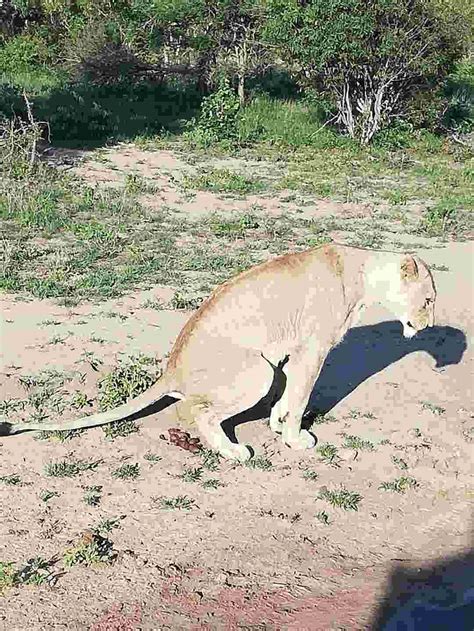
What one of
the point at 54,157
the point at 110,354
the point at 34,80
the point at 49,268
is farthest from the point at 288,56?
the point at 110,354

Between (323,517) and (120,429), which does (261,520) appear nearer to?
(323,517)

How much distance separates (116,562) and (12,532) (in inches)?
24.6

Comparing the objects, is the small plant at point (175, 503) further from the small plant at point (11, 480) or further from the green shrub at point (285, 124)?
the green shrub at point (285, 124)

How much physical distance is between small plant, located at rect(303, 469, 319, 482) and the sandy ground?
0.03m

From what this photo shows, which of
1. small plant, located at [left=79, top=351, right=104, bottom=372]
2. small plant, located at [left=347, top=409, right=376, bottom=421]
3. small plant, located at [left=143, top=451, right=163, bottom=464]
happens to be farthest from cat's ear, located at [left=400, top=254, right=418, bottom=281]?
small plant, located at [left=79, top=351, right=104, bottom=372]

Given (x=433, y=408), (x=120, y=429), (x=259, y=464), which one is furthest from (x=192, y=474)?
(x=433, y=408)

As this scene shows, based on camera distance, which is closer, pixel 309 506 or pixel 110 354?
pixel 309 506

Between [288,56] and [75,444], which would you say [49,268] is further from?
[288,56]

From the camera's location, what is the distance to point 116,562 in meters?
4.74

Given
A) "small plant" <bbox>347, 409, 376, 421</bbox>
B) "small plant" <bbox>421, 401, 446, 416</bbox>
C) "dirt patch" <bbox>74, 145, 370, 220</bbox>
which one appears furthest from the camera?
"dirt patch" <bbox>74, 145, 370, 220</bbox>

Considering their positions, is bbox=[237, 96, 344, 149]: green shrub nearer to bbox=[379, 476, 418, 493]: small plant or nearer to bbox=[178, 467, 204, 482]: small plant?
bbox=[379, 476, 418, 493]: small plant

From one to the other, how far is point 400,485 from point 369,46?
13049 millimetres

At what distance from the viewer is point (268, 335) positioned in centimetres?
585

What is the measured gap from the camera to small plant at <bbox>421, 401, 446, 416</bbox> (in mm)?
6762
